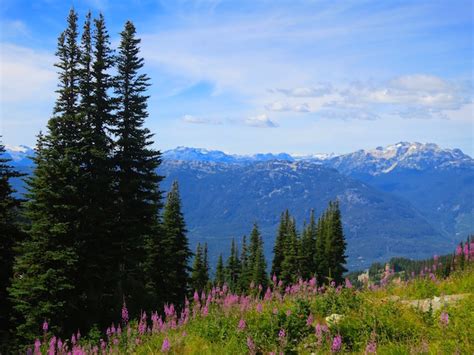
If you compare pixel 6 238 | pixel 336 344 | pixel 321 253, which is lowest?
pixel 321 253

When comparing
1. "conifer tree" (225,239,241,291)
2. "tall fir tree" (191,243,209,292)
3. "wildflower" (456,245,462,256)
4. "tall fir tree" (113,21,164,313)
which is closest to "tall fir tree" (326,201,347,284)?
"conifer tree" (225,239,241,291)

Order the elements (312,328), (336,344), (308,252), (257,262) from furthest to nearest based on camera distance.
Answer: (308,252) → (257,262) → (312,328) → (336,344)

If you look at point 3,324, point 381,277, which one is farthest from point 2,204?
point 381,277

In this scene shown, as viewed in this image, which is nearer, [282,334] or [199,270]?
[282,334]

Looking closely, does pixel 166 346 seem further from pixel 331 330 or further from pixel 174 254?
pixel 174 254

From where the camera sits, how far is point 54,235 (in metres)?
19.8

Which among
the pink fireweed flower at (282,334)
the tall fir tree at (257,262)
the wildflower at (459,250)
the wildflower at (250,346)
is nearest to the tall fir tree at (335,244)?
the tall fir tree at (257,262)

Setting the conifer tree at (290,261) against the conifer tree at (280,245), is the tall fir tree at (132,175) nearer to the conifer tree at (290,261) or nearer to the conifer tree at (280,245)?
the conifer tree at (290,261)

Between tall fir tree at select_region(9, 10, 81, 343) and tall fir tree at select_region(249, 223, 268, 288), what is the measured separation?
129 feet

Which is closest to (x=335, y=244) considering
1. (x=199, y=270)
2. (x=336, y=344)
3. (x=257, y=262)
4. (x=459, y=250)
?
(x=257, y=262)

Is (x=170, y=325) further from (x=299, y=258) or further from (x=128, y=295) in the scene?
(x=299, y=258)

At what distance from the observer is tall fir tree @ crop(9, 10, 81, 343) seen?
18.7 m

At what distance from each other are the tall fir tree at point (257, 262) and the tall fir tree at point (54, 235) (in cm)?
3945

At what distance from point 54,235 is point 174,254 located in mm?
18765
